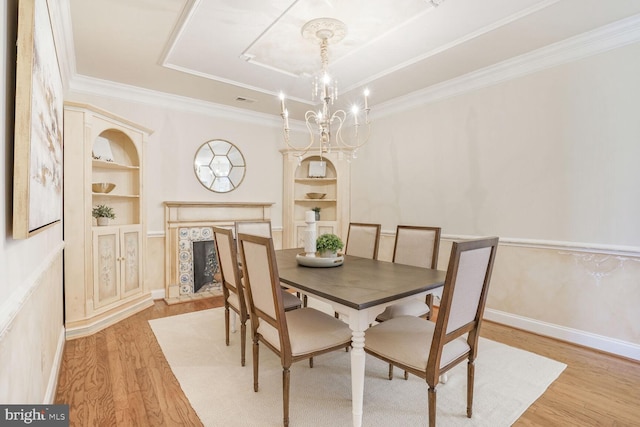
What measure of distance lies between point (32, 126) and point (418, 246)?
2.54 m

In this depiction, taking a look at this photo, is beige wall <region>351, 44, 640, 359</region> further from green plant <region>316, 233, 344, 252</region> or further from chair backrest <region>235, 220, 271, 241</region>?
chair backrest <region>235, 220, 271, 241</region>

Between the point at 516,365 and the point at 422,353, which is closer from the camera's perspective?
the point at 422,353

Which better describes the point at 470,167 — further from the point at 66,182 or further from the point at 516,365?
the point at 66,182

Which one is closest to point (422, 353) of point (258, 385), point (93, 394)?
point (258, 385)

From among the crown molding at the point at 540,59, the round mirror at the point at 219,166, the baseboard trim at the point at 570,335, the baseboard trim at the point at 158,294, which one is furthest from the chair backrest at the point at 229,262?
the crown molding at the point at 540,59

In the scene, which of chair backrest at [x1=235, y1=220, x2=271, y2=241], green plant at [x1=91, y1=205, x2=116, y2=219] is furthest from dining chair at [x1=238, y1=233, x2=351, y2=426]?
green plant at [x1=91, y1=205, x2=116, y2=219]

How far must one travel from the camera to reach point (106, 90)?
3676mm

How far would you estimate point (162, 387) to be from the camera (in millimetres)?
2131

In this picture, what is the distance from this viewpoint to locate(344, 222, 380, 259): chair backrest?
123 inches

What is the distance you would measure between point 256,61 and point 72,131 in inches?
69.8

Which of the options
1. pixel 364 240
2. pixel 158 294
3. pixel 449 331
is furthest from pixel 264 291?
pixel 158 294

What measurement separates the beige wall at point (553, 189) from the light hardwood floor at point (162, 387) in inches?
16.0

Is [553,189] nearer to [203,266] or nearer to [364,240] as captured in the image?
[364,240]

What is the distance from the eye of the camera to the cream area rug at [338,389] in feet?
6.00
